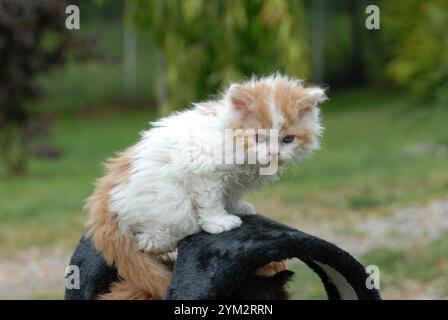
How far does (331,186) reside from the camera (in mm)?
10812

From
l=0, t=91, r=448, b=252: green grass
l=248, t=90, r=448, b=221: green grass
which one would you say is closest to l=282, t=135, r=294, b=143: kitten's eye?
l=248, t=90, r=448, b=221: green grass

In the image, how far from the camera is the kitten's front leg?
307cm

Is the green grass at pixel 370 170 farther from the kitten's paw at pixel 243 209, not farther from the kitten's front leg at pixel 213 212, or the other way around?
the kitten's front leg at pixel 213 212

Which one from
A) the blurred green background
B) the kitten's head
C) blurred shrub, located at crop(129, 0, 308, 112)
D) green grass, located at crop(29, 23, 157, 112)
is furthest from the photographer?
green grass, located at crop(29, 23, 157, 112)

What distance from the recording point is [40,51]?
519 inches

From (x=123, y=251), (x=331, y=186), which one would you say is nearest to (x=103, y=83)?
(x=331, y=186)

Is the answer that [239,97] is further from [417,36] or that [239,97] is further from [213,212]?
[417,36]

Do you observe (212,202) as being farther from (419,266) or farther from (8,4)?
(8,4)

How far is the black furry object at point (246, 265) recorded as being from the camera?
2965 mm

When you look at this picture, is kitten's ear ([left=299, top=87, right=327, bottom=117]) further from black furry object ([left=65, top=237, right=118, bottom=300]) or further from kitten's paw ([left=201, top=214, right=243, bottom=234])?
black furry object ([left=65, top=237, right=118, bottom=300])

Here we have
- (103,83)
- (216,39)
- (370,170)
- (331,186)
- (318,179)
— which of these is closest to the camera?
(216,39)

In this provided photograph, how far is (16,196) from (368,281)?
28.2 ft

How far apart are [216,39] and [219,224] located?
20.4 feet

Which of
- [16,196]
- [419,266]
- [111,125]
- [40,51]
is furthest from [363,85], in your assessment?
[419,266]
